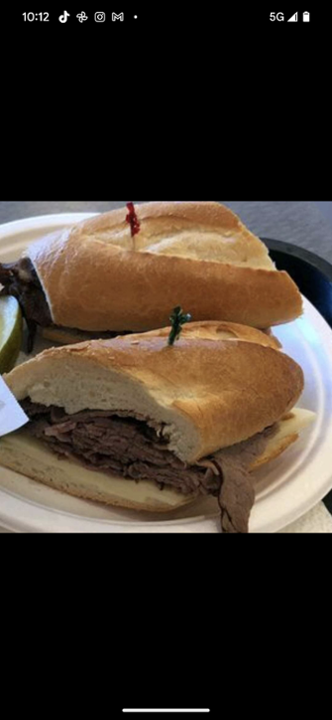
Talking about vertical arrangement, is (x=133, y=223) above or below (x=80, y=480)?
above

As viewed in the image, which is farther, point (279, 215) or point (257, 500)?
point (279, 215)

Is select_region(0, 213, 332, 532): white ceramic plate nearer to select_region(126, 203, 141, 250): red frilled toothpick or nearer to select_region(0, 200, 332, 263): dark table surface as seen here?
select_region(126, 203, 141, 250): red frilled toothpick

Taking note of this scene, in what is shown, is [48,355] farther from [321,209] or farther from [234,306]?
[321,209]

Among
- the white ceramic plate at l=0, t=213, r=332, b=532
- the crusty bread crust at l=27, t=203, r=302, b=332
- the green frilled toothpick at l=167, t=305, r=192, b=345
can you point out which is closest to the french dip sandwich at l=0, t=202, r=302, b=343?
the crusty bread crust at l=27, t=203, r=302, b=332

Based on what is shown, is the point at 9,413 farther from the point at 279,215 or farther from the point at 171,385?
the point at 279,215

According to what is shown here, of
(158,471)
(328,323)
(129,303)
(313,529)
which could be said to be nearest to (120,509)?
(158,471)

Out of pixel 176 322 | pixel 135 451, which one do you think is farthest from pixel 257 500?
pixel 176 322
